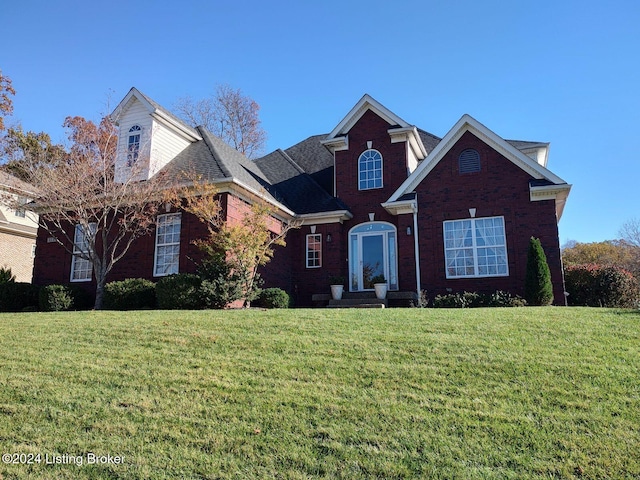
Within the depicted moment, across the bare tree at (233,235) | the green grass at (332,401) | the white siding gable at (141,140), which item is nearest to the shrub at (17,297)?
the white siding gable at (141,140)

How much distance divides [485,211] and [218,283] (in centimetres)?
872

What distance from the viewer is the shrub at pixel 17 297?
16.3 meters

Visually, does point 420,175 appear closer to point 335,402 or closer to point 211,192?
point 211,192

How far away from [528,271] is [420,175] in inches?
189

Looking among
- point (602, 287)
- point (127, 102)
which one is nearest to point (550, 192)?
point (602, 287)

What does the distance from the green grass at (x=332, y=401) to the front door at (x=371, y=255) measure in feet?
28.2

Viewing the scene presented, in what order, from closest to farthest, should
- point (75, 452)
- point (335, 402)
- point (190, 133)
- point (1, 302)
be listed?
point (75, 452) < point (335, 402) < point (1, 302) < point (190, 133)

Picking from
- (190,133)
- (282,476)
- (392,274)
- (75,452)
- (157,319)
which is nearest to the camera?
(282,476)

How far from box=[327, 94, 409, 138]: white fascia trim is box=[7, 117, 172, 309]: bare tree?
7226mm

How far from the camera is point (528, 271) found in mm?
14258

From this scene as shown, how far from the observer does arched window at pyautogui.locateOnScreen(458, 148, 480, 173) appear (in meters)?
16.6

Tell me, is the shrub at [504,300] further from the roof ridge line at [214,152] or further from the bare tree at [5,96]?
the bare tree at [5,96]

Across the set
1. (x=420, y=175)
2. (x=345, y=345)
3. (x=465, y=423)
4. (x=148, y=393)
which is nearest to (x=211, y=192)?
(x=420, y=175)

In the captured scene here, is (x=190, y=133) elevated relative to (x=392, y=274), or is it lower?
elevated
